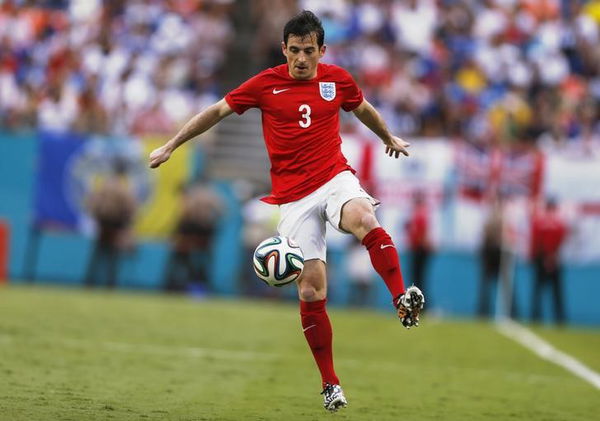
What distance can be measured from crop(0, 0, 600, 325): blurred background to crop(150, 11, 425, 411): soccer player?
11.3 meters

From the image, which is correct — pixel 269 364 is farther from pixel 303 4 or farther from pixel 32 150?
pixel 303 4

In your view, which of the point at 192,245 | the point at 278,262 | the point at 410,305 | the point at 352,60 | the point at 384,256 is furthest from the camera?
the point at 352,60

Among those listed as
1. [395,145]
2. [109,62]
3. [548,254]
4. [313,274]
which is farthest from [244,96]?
[109,62]

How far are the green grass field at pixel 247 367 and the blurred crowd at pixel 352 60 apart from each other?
4.60 metres

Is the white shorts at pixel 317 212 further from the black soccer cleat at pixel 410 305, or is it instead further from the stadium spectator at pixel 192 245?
the stadium spectator at pixel 192 245

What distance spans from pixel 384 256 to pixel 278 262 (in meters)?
0.75

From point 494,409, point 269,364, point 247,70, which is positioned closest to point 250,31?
point 247,70

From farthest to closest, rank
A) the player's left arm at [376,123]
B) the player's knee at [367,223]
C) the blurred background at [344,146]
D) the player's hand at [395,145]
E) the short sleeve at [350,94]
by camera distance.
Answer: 1. the blurred background at [344,146]
2. the player's hand at [395,145]
3. the player's left arm at [376,123]
4. the short sleeve at [350,94]
5. the player's knee at [367,223]

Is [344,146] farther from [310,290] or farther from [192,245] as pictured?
[310,290]

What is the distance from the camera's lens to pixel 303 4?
23.6 metres

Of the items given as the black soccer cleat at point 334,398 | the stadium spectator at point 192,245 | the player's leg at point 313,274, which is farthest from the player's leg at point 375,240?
the stadium spectator at point 192,245

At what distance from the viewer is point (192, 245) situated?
2056 centimetres

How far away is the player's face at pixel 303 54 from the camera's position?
817 cm

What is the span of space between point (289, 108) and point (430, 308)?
39.0 ft
